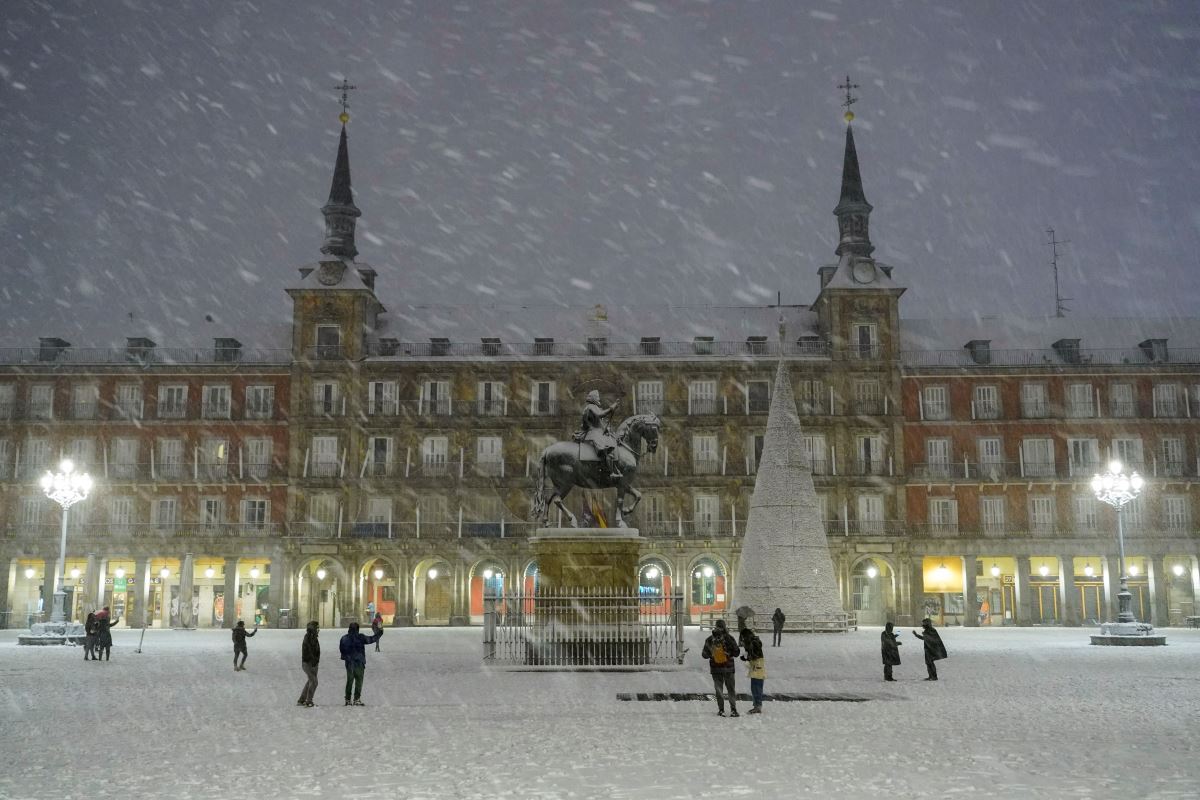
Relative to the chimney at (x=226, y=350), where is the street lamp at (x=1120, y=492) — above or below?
below

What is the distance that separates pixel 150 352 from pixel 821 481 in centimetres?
3490

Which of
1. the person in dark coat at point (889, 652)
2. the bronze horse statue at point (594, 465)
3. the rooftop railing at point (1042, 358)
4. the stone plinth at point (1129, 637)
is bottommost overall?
the stone plinth at point (1129, 637)

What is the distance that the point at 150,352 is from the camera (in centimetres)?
5962

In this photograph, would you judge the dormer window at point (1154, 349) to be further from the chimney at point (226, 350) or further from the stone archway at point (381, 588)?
the chimney at point (226, 350)

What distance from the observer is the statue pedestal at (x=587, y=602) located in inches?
877

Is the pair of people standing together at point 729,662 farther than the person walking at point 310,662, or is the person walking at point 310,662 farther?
the person walking at point 310,662

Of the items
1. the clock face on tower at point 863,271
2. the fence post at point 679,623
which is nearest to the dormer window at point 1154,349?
the clock face on tower at point 863,271

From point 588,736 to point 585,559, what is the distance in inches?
387

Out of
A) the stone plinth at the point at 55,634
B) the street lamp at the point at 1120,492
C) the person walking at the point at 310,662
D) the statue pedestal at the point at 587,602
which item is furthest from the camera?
the stone plinth at the point at 55,634

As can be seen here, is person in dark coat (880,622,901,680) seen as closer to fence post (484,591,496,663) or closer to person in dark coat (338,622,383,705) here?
fence post (484,591,496,663)

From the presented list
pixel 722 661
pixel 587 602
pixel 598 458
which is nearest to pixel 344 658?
pixel 722 661

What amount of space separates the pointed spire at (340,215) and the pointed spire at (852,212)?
2604cm

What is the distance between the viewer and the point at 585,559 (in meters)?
22.7

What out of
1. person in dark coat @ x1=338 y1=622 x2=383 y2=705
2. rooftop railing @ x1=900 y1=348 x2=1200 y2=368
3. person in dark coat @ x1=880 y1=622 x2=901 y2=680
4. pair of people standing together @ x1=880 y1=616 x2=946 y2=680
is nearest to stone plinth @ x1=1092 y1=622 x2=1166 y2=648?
pair of people standing together @ x1=880 y1=616 x2=946 y2=680
